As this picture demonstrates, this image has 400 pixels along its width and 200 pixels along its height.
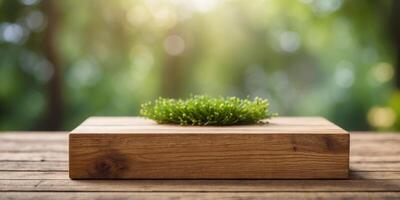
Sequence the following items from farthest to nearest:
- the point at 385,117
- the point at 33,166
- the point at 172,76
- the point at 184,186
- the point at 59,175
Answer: the point at 172,76, the point at 385,117, the point at 33,166, the point at 59,175, the point at 184,186

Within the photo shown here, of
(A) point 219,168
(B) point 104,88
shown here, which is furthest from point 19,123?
(A) point 219,168

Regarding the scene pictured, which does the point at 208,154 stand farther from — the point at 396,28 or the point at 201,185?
the point at 396,28

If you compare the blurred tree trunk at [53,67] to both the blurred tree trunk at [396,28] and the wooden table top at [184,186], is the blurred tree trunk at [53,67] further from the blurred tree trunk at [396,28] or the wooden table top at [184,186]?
the wooden table top at [184,186]

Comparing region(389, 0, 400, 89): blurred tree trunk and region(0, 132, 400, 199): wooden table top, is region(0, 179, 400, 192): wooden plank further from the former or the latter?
region(389, 0, 400, 89): blurred tree trunk

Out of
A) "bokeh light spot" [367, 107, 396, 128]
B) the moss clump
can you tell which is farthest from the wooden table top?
"bokeh light spot" [367, 107, 396, 128]

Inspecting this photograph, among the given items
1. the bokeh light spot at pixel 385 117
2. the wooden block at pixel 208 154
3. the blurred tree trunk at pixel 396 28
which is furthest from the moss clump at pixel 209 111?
the blurred tree trunk at pixel 396 28

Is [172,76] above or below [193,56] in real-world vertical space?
below

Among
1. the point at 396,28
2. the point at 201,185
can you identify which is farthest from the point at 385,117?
the point at 201,185
